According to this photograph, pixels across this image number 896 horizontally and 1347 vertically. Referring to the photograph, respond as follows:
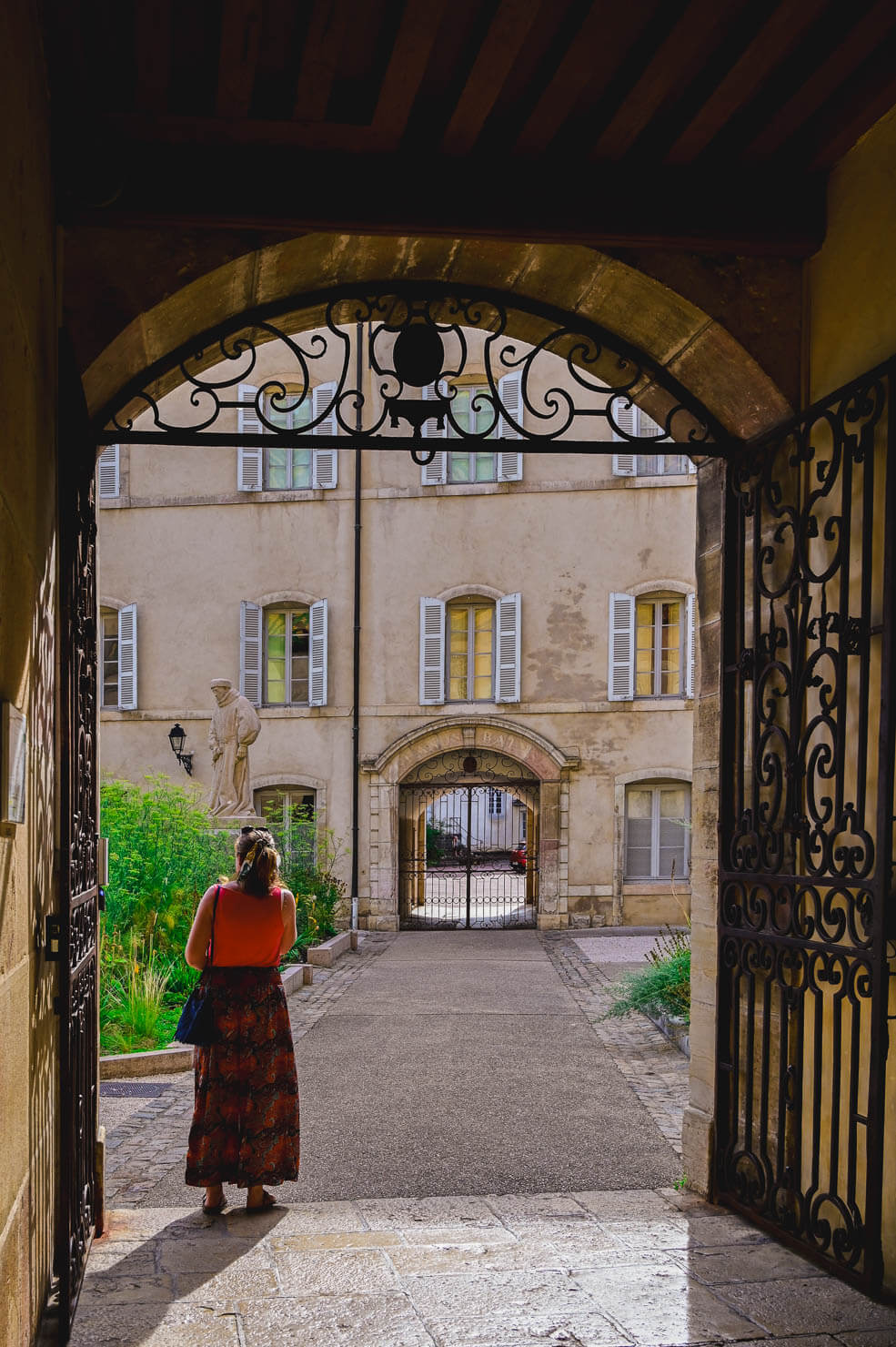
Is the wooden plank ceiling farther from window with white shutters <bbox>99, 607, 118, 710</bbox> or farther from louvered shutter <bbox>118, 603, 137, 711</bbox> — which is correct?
window with white shutters <bbox>99, 607, 118, 710</bbox>

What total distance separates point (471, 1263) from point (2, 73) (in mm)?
3371

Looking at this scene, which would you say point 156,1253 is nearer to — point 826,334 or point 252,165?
point 252,165


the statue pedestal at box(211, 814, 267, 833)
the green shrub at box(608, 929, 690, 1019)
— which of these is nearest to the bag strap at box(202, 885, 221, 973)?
the green shrub at box(608, 929, 690, 1019)

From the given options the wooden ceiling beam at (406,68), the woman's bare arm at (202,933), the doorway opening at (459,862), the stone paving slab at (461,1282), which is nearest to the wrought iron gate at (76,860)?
the stone paving slab at (461,1282)

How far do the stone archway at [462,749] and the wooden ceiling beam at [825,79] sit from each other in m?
13.1

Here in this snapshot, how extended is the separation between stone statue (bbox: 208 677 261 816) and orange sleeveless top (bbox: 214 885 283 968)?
9030 millimetres

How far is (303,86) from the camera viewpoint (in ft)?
11.1

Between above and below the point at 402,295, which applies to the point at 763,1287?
below

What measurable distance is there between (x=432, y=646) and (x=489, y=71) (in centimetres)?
1369

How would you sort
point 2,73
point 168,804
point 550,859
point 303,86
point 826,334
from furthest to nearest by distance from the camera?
1. point 550,859
2. point 168,804
3. point 826,334
4. point 303,86
5. point 2,73

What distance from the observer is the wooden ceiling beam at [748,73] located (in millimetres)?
3090

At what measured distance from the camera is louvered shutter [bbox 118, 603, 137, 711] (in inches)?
680

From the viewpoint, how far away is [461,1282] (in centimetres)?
361

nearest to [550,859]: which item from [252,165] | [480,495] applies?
[480,495]
